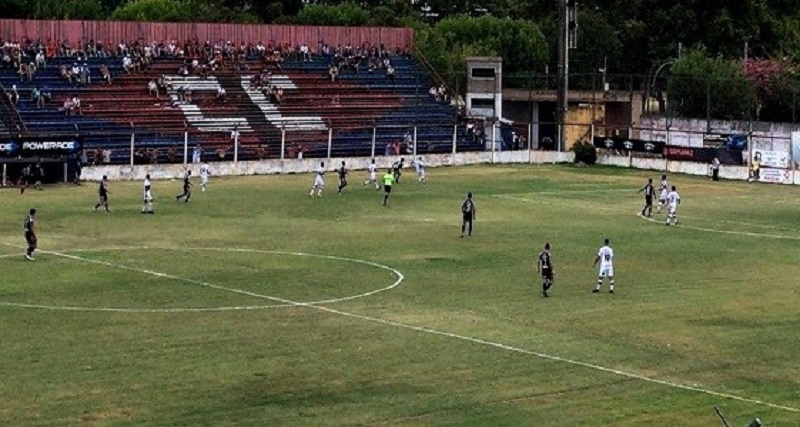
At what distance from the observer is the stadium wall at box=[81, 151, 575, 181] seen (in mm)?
87369

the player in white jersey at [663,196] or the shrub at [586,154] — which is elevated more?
the shrub at [586,154]

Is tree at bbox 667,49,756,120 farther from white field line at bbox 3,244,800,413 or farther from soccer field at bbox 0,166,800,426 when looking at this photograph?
white field line at bbox 3,244,800,413

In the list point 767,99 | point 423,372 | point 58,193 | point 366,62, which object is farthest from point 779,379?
point 767,99

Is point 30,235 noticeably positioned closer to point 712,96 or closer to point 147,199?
point 147,199

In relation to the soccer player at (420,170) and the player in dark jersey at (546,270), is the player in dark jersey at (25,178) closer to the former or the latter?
the soccer player at (420,170)

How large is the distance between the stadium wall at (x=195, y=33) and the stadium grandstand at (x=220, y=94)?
9 cm

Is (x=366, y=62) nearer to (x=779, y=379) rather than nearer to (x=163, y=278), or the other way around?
(x=163, y=278)

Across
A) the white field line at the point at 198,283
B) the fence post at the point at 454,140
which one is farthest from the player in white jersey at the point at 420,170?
the white field line at the point at 198,283

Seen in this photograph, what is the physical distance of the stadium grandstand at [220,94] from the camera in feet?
307

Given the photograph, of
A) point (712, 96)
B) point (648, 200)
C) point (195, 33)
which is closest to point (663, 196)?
point (648, 200)

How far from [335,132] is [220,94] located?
24.9 ft

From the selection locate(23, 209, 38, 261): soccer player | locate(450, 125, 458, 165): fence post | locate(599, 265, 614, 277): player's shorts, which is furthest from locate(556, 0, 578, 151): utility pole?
locate(599, 265, 614, 277): player's shorts

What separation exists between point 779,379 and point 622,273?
17.3 meters

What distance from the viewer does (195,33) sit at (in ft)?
351
